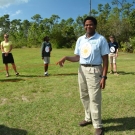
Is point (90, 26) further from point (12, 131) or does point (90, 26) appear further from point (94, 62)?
point (12, 131)

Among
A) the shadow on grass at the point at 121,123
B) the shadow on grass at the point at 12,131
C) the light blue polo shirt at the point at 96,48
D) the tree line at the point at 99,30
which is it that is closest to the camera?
the light blue polo shirt at the point at 96,48

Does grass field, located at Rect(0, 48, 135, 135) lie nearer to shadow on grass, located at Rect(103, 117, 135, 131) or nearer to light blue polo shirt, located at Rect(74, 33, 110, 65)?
shadow on grass, located at Rect(103, 117, 135, 131)

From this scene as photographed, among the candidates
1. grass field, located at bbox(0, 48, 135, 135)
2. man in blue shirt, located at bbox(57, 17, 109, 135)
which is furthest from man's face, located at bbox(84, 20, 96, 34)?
grass field, located at bbox(0, 48, 135, 135)

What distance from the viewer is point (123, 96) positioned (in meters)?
5.37

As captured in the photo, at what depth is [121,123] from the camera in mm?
3773

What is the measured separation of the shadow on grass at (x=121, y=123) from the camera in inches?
141

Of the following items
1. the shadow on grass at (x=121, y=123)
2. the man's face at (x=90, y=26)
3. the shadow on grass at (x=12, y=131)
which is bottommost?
the shadow on grass at (x=121, y=123)

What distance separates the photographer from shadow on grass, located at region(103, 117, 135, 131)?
3572 mm

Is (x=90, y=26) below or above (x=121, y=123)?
above

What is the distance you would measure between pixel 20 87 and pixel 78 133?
341 centimetres

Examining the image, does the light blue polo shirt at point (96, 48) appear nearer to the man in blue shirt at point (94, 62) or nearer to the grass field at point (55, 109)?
the man in blue shirt at point (94, 62)

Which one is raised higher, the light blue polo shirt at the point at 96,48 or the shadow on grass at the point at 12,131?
the light blue polo shirt at the point at 96,48

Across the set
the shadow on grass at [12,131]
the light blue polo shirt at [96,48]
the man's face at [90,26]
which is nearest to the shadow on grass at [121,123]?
the light blue polo shirt at [96,48]

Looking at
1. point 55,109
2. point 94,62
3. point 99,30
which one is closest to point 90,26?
point 94,62
